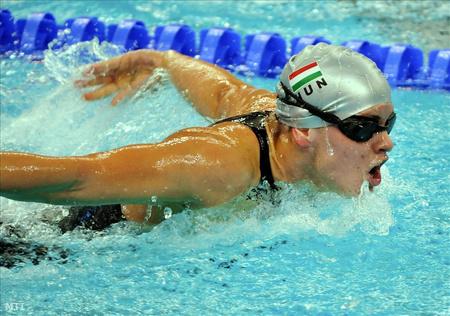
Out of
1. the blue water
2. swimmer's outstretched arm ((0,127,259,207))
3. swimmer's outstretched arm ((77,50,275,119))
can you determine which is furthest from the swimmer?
swimmer's outstretched arm ((77,50,275,119))

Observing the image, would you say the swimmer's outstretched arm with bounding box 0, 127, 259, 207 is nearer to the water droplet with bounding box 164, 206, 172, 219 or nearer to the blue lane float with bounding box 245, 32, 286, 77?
the water droplet with bounding box 164, 206, 172, 219

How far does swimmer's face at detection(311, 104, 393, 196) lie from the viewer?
8.69 ft

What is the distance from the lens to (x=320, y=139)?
268 centimetres

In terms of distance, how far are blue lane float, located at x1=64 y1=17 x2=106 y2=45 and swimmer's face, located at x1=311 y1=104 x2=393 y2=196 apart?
11.4ft

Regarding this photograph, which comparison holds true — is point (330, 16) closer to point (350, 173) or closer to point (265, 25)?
point (265, 25)

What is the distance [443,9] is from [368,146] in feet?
13.5

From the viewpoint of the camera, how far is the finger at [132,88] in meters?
3.71

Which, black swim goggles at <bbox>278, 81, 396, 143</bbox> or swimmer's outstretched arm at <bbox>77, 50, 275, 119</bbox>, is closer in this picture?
black swim goggles at <bbox>278, 81, 396, 143</bbox>

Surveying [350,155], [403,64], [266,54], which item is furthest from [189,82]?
[403,64]

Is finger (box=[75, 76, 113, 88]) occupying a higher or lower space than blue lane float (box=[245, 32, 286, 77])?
higher

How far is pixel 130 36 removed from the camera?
564cm

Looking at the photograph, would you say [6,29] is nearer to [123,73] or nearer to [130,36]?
[130,36]

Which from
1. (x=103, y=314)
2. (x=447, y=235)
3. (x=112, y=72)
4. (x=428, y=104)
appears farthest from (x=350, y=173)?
(x=428, y=104)

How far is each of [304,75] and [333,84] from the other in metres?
0.11
